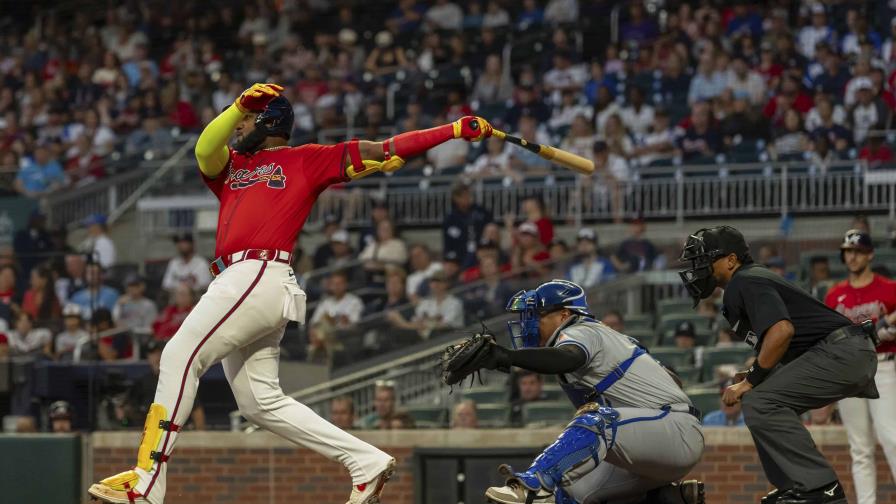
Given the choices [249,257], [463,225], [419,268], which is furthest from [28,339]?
[249,257]

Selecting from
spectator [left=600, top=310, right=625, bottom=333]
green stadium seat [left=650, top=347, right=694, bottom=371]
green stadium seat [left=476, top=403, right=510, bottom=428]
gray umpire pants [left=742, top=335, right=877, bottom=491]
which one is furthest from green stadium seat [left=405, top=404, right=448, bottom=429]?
gray umpire pants [left=742, top=335, right=877, bottom=491]

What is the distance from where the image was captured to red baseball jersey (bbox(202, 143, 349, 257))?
6.94 metres

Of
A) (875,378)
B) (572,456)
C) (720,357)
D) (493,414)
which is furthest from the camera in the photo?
(720,357)

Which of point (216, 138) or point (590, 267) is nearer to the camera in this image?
point (216, 138)

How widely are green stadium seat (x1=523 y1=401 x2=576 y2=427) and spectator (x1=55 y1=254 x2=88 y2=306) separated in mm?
3580

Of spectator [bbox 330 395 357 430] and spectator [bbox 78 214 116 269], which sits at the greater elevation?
spectator [bbox 78 214 116 269]

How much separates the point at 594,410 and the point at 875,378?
2.96 metres

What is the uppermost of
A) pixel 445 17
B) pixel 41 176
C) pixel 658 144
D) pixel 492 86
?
pixel 445 17

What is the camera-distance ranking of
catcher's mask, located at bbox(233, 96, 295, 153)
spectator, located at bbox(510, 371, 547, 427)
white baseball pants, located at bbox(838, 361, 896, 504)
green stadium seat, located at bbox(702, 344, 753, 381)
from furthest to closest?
1. green stadium seat, located at bbox(702, 344, 753, 381)
2. spectator, located at bbox(510, 371, 547, 427)
3. white baseball pants, located at bbox(838, 361, 896, 504)
4. catcher's mask, located at bbox(233, 96, 295, 153)

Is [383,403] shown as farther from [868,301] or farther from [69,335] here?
[868,301]

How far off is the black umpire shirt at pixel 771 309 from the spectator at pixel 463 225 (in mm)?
7576

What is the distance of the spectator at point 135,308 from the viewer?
13.3 metres

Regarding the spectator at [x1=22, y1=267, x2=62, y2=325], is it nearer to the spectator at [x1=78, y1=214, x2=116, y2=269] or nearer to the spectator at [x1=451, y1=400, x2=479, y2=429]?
the spectator at [x1=451, y1=400, x2=479, y2=429]

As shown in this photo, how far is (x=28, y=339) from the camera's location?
1135 cm
